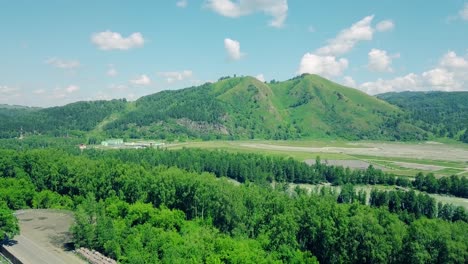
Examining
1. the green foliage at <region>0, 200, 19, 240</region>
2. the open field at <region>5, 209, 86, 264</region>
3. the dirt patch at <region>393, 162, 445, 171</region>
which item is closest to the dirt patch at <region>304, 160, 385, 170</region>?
the dirt patch at <region>393, 162, 445, 171</region>

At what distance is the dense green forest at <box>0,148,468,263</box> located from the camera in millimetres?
50375

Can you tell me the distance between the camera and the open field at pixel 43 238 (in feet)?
179

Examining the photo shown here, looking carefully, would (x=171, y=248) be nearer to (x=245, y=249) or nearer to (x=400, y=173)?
(x=245, y=249)

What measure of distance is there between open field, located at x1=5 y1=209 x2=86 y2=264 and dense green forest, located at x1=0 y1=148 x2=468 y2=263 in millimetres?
3351

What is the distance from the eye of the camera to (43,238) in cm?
6238

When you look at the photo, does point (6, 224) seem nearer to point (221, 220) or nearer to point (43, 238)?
point (43, 238)

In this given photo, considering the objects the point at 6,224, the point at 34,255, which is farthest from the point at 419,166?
the point at 6,224

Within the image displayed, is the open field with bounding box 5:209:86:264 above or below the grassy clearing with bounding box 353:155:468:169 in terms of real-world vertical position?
below

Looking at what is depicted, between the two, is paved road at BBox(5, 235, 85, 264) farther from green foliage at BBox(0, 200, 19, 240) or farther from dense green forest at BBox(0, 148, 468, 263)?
dense green forest at BBox(0, 148, 468, 263)

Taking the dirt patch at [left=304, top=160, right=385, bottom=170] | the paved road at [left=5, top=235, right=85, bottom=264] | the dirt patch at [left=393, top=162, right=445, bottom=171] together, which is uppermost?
the dirt patch at [left=304, top=160, right=385, bottom=170]

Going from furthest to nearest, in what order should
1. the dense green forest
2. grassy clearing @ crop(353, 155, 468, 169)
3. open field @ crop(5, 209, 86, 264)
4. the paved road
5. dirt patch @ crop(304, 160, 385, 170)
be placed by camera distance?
1. grassy clearing @ crop(353, 155, 468, 169)
2. dirt patch @ crop(304, 160, 385, 170)
3. open field @ crop(5, 209, 86, 264)
4. the paved road
5. the dense green forest

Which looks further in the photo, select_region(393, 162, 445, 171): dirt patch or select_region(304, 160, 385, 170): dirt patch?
select_region(304, 160, 385, 170): dirt patch

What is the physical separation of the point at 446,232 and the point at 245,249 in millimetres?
27637

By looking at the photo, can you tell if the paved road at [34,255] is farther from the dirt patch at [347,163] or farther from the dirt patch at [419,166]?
the dirt patch at [419,166]
